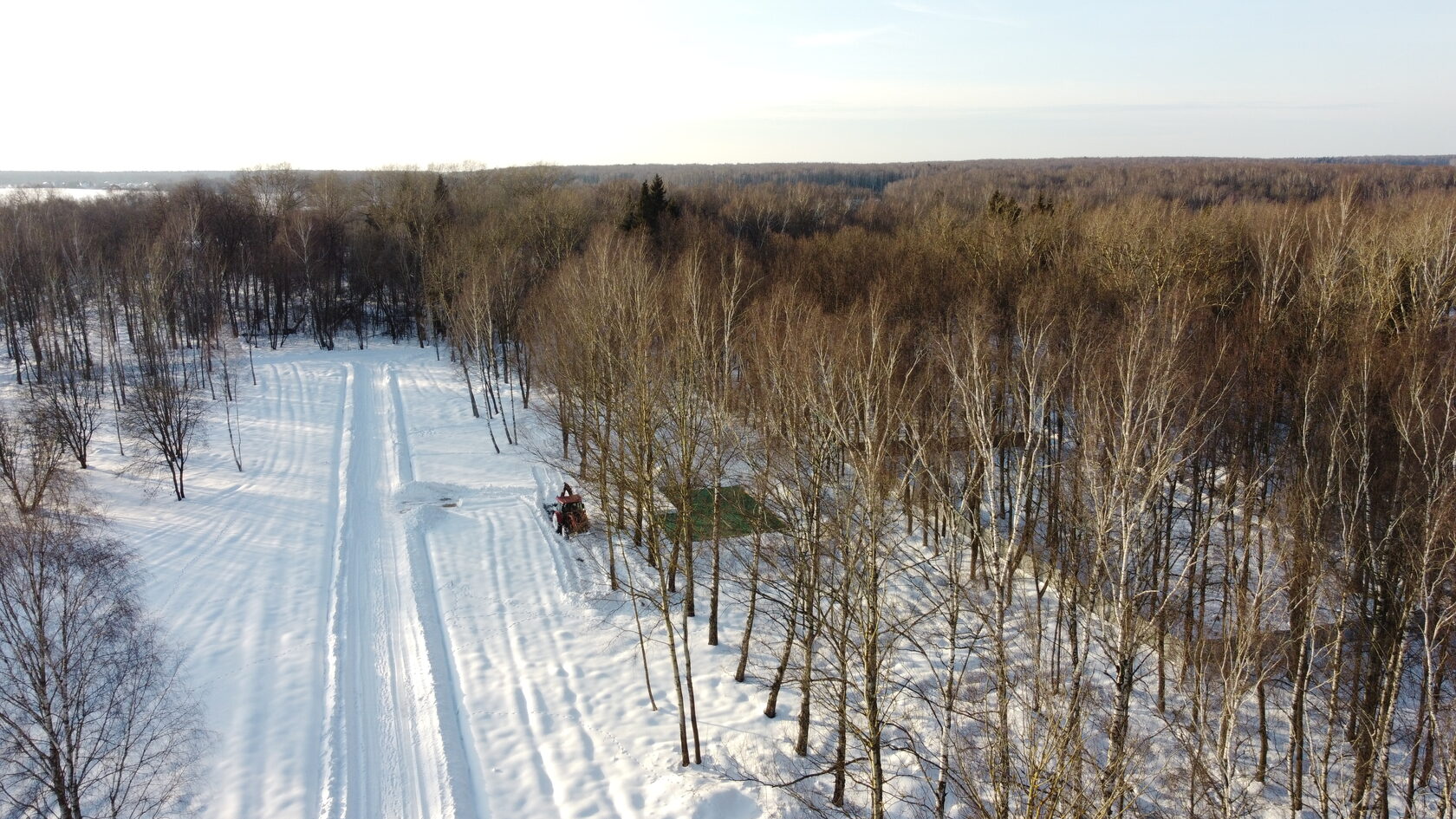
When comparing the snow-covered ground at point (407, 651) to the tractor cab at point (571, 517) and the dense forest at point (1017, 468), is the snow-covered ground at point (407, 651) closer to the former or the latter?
the tractor cab at point (571, 517)

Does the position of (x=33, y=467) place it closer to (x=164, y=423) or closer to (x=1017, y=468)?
(x=164, y=423)

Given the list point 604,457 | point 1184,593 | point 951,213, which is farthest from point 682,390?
point 951,213

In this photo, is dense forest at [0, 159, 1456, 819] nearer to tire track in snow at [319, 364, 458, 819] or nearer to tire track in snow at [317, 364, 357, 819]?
tire track in snow at [319, 364, 458, 819]

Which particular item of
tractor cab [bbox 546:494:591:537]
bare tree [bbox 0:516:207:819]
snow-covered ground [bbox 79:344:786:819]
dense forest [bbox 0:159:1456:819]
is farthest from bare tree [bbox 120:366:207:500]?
tractor cab [bbox 546:494:591:537]

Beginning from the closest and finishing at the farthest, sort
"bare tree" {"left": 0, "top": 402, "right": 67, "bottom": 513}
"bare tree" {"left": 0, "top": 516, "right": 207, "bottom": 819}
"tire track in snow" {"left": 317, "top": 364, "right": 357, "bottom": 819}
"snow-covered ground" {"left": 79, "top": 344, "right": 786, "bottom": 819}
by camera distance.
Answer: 1. "bare tree" {"left": 0, "top": 516, "right": 207, "bottom": 819}
2. "tire track in snow" {"left": 317, "top": 364, "right": 357, "bottom": 819}
3. "snow-covered ground" {"left": 79, "top": 344, "right": 786, "bottom": 819}
4. "bare tree" {"left": 0, "top": 402, "right": 67, "bottom": 513}

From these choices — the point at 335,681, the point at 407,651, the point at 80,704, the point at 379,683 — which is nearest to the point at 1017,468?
the point at 407,651

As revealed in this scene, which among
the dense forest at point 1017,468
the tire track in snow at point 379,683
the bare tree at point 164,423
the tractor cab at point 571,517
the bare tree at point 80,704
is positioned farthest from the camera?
the bare tree at point 164,423

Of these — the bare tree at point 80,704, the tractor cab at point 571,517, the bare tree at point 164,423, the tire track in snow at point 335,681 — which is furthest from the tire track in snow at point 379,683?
the bare tree at point 164,423
